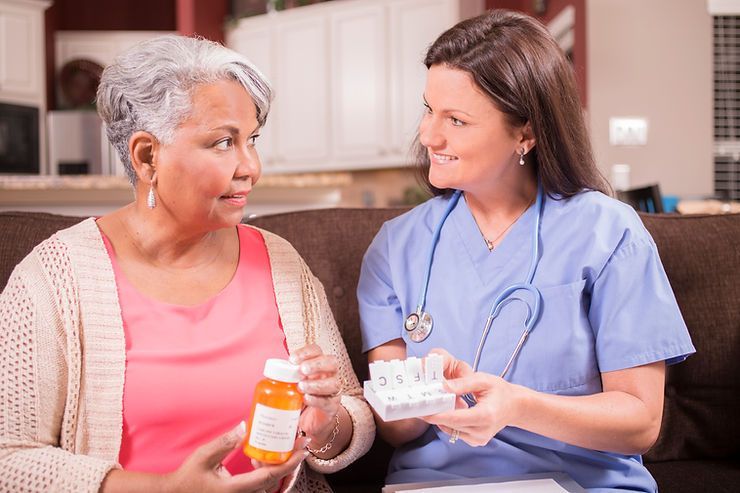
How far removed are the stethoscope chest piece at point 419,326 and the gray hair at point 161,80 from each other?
1.50ft

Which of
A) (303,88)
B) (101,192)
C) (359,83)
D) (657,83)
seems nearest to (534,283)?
(101,192)

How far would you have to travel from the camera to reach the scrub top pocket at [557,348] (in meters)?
1.21

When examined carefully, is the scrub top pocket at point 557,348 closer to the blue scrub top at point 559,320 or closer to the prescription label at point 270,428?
the blue scrub top at point 559,320

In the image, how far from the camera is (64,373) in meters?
1.12

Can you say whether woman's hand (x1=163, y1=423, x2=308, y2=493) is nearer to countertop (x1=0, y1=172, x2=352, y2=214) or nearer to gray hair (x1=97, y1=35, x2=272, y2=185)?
gray hair (x1=97, y1=35, x2=272, y2=185)

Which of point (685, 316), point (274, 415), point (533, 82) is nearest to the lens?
point (274, 415)

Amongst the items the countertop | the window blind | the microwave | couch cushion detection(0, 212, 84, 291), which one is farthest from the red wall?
couch cushion detection(0, 212, 84, 291)

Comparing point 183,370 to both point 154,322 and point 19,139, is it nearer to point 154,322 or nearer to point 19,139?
point 154,322

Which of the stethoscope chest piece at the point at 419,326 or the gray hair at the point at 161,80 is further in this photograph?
the stethoscope chest piece at the point at 419,326

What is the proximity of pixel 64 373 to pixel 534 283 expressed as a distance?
0.74 m

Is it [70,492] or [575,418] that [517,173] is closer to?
[575,418]

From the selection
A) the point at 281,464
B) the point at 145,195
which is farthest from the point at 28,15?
the point at 281,464

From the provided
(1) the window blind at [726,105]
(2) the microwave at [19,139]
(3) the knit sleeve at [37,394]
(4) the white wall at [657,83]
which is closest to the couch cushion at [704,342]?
(3) the knit sleeve at [37,394]

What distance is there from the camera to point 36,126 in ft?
22.6
